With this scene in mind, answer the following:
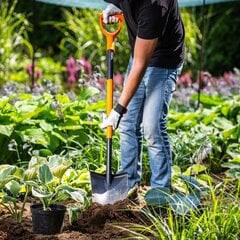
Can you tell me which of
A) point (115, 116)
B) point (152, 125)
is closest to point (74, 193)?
point (115, 116)

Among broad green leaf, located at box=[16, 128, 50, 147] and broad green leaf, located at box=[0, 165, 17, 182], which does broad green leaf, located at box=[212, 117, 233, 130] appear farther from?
broad green leaf, located at box=[0, 165, 17, 182]

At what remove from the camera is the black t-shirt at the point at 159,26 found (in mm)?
4527

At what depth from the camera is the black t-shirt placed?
4.53 metres

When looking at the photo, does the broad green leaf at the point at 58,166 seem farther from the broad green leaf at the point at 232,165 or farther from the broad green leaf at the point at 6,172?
the broad green leaf at the point at 232,165

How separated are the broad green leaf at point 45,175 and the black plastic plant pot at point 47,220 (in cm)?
15

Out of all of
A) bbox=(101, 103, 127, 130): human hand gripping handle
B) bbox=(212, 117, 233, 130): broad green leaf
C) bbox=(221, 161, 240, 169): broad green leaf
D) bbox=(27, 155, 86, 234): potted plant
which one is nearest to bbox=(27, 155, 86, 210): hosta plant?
bbox=(27, 155, 86, 234): potted plant

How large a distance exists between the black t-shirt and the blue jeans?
77mm

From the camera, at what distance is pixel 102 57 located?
33.6 feet

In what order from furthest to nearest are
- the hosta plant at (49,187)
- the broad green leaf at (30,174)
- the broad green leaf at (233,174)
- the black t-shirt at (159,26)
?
the broad green leaf at (233,174), the broad green leaf at (30,174), the black t-shirt at (159,26), the hosta plant at (49,187)

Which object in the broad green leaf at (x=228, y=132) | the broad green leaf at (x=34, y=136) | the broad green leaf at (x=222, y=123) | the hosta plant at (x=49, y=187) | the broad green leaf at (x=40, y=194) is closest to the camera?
the broad green leaf at (x=40, y=194)

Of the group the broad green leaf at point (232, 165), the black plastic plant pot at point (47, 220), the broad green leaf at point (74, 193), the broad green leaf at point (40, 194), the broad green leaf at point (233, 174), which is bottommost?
the broad green leaf at point (232, 165)

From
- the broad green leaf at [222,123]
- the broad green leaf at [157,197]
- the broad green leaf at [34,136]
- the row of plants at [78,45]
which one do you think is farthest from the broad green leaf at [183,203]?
the row of plants at [78,45]

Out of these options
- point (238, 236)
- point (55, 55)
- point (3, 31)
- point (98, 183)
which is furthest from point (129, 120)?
Answer: point (55, 55)

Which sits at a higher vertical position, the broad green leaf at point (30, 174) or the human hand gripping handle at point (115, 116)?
the human hand gripping handle at point (115, 116)
